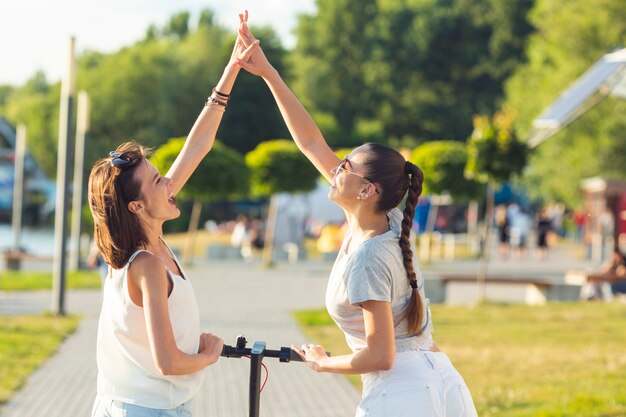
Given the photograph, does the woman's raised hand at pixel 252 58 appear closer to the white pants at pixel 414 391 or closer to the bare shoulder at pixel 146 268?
the bare shoulder at pixel 146 268

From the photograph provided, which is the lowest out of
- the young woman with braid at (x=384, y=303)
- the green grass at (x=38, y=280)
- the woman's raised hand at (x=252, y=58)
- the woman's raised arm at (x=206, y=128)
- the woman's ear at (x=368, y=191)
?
the green grass at (x=38, y=280)

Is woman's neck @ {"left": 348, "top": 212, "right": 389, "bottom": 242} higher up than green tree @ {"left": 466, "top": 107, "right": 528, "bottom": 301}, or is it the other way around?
green tree @ {"left": 466, "top": 107, "right": 528, "bottom": 301}

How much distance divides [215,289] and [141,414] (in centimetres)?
1910

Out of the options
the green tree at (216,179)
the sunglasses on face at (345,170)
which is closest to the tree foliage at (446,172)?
the green tree at (216,179)

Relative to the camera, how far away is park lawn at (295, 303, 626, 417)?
336 inches

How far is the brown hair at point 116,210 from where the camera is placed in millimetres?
3316

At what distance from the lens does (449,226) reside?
189 ft

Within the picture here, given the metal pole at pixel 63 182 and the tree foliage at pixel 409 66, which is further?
the tree foliage at pixel 409 66

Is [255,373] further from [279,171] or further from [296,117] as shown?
[279,171]

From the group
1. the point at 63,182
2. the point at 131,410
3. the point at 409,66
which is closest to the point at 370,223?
the point at 131,410

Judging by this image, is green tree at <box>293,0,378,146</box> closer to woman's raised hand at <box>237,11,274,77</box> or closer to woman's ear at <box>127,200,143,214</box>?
woman's raised hand at <box>237,11,274,77</box>

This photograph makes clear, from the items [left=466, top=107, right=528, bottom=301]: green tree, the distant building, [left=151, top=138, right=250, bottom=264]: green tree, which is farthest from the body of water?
the distant building

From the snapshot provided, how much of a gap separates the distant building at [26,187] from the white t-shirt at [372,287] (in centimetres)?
8838

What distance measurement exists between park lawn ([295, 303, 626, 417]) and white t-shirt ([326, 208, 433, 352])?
4.81m
